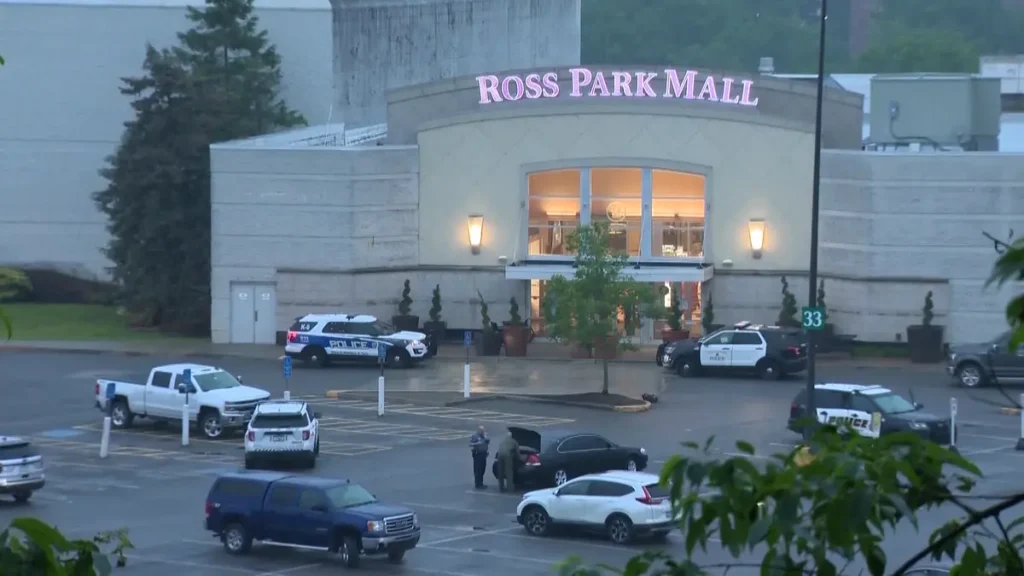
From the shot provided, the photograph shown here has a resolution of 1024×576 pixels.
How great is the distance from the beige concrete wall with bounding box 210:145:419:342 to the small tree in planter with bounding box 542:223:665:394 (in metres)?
10.5

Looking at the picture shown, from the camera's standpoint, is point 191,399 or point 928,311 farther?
point 928,311

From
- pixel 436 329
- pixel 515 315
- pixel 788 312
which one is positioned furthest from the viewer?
pixel 436 329

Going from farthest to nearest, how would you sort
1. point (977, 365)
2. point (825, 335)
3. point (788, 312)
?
point (825, 335) < point (788, 312) < point (977, 365)

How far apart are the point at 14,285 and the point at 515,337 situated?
21.8 m

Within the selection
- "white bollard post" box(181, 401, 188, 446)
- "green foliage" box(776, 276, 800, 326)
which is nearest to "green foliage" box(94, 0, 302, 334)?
"white bollard post" box(181, 401, 188, 446)

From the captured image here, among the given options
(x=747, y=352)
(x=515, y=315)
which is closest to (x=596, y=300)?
(x=747, y=352)

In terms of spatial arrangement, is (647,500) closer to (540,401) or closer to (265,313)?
(540,401)

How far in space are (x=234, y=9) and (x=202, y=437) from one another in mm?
30421

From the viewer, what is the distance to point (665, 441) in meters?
31.6

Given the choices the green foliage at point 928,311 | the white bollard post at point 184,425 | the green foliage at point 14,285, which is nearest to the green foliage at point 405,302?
the green foliage at point 928,311

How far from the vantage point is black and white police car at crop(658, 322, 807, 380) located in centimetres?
4147

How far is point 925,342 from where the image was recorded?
4472cm

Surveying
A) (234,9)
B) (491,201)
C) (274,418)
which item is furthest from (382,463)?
(234,9)

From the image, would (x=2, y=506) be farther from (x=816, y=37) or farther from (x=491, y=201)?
(x=816, y=37)
